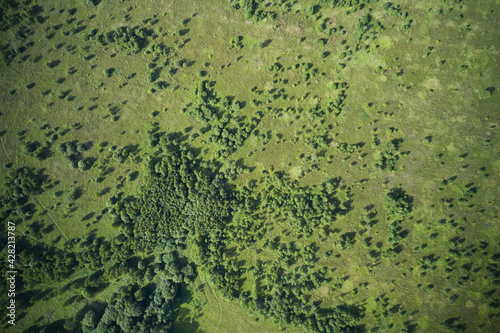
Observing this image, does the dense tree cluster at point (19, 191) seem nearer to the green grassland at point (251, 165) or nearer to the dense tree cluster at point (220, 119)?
the green grassland at point (251, 165)

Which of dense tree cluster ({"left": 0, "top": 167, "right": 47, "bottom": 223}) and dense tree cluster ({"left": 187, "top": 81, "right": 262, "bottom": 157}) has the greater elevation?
dense tree cluster ({"left": 187, "top": 81, "right": 262, "bottom": 157})

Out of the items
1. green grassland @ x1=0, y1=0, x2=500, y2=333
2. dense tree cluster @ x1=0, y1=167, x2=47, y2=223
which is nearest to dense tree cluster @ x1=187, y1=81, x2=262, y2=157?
green grassland @ x1=0, y1=0, x2=500, y2=333

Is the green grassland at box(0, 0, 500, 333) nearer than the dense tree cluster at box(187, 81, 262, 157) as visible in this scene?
Yes

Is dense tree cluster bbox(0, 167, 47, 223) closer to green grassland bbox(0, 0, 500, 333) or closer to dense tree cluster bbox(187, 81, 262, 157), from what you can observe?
green grassland bbox(0, 0, 500, 333)

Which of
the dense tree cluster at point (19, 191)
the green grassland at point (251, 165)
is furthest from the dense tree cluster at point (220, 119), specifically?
the dense tree cluster at point (19, 191)

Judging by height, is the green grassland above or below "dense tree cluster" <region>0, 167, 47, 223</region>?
above

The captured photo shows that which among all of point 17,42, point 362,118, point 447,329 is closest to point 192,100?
point 362,118

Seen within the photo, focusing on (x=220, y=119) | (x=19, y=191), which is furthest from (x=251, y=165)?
(x=19, y=191)

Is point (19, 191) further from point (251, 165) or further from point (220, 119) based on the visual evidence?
point (251, 165)
